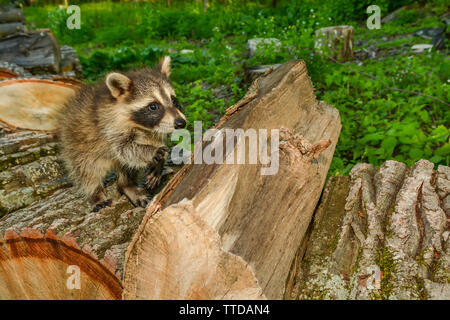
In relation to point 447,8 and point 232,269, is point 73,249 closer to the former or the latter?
point 232,269

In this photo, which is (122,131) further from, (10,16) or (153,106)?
(10,16)

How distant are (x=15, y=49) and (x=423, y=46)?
7018 millimetres

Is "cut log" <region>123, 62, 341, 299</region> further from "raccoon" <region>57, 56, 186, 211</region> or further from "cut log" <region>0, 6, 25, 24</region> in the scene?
"cut log" <region>0, 6, 25, 24</region>

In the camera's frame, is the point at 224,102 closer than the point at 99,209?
No

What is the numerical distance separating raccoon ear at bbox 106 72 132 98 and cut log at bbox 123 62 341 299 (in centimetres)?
112

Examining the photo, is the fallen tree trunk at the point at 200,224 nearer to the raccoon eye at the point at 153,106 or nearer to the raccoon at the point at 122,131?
the raccoon at the point at 122,131

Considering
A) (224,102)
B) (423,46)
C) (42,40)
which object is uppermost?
(42,40)

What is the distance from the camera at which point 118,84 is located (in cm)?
304

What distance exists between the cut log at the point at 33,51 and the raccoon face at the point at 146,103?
381 cm


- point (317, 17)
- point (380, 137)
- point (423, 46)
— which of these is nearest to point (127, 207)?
point (380, 137)

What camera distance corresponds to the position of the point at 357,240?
2.17m

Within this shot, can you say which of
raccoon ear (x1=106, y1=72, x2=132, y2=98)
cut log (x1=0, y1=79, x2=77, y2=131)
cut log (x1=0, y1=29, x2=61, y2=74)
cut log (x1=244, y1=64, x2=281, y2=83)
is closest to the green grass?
cut log (x1=244, y1=64, x2=281, y2=83)

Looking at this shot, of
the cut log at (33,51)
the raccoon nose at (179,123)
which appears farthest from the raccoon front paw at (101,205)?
the cut log at (33,51)

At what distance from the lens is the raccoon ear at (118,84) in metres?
2.94
